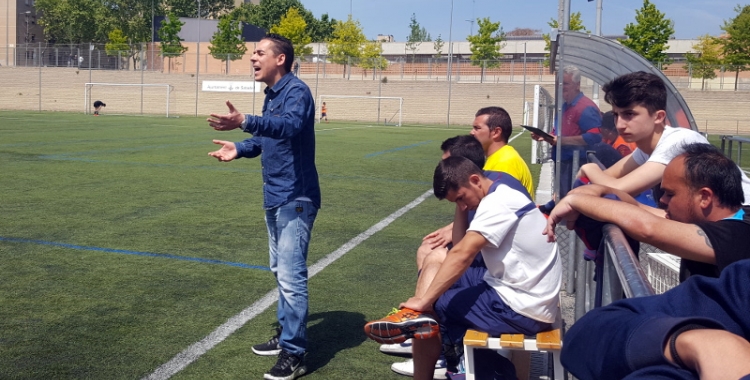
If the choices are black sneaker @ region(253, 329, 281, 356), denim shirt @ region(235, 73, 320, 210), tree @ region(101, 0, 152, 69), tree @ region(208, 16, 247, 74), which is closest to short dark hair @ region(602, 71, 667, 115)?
denim shirt @ region(235, 73, 320, 210)

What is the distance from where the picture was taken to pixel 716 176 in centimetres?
240

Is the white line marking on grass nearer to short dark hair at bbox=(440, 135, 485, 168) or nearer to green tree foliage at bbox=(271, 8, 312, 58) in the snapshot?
short dark hair at bbox=(440, 135, 485, 168)

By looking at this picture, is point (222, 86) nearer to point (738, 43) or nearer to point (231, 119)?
point (738, 43)

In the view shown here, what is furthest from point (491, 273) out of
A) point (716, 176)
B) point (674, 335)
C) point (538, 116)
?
point (538, 116)

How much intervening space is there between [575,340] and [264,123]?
2748mm

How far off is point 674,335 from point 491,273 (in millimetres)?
2444

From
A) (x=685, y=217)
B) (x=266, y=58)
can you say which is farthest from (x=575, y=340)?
(x=266, y=58)

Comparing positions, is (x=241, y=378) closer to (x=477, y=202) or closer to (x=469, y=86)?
(x=477, y=202)

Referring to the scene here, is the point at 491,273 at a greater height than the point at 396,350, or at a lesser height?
greater

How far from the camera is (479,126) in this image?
572cm

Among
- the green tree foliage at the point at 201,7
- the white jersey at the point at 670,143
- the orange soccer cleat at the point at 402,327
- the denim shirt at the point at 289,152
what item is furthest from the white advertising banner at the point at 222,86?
the white jersey at the point at 670,143

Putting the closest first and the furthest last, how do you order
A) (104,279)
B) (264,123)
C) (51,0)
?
(264,123)
(104,279)
(51,0)

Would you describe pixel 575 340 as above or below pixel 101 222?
above

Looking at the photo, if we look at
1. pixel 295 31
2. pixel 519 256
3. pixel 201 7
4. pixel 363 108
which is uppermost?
pixel 201 7
